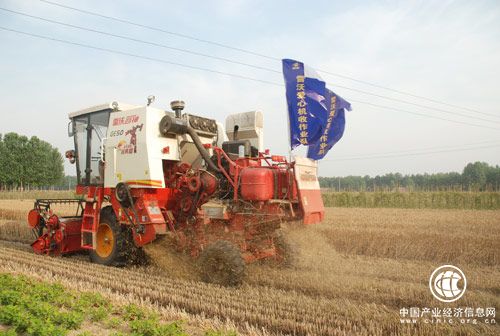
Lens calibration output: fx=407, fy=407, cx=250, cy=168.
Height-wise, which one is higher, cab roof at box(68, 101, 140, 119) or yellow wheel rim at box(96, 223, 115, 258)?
cab roof at box(68, 101, 140, 119)

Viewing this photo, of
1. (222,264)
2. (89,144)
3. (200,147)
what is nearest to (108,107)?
(89,144)

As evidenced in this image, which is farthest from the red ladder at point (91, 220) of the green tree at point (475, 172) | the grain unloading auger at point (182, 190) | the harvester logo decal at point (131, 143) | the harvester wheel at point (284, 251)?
the green tree at point (475, 172)

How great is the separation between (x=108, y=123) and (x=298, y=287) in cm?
479

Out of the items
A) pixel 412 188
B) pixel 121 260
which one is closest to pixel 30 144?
pixel 412 188

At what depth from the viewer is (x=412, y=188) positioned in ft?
70.3

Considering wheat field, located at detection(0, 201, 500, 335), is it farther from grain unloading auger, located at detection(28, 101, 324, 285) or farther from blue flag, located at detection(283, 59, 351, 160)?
blue flag, located at detection(283, 59, 351, 160)

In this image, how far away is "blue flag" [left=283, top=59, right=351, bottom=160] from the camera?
30.4ft

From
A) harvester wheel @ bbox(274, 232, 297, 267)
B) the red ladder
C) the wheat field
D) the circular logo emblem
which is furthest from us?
the red ladder

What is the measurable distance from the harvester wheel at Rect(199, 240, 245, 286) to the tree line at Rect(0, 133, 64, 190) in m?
58.6

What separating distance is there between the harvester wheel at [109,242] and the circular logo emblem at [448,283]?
5.15 meters

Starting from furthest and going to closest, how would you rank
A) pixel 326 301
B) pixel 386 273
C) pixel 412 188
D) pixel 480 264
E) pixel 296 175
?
pixel 412 188 < pixel 480 264 < pixel 386 273 < pixel 296 175 < pixel 326 301

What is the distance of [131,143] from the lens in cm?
712

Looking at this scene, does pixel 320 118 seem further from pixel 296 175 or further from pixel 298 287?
pixel 298 287

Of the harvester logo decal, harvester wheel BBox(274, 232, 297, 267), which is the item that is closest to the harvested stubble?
the harvester logo decal
